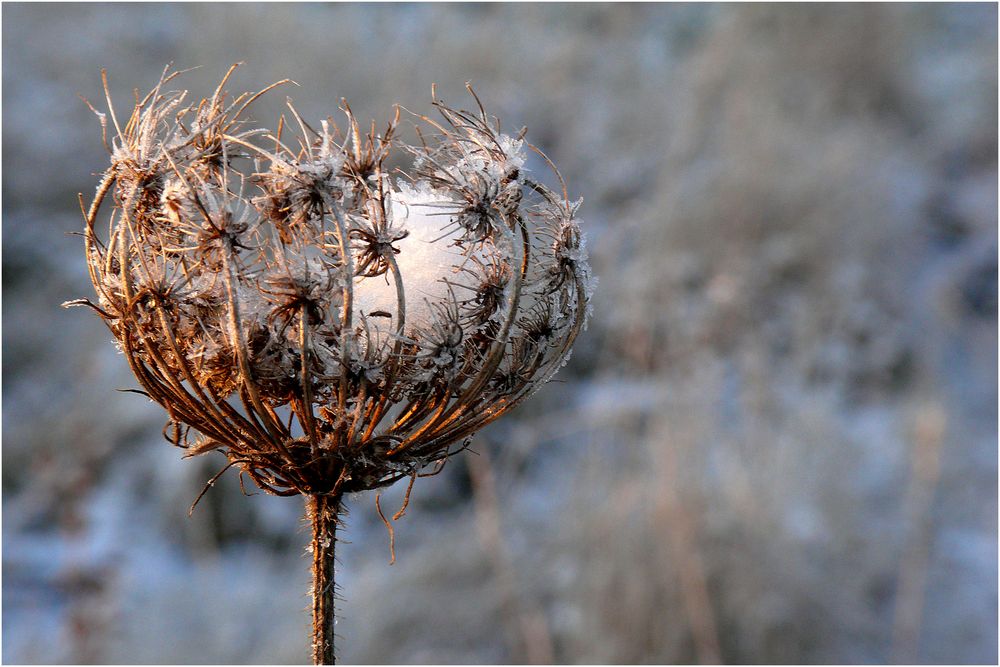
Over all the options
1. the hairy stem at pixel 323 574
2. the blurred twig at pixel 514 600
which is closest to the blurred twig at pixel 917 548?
the blurred twig at pixel 514 600

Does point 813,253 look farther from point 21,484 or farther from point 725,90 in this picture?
point 21,484

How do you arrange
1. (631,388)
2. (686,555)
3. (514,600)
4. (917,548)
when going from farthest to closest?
(631,388) → (917,548) → (514,600) → (686,555)

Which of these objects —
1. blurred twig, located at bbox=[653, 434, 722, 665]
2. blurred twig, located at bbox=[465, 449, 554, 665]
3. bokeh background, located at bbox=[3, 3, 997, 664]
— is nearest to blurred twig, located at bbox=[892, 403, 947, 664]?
bokeh background, located at bbox=[3, 3, 997, 664]

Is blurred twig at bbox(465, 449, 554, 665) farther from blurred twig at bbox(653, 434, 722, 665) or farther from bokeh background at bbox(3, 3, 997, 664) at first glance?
blurred twig at bbox(653, 434, 722, 665)

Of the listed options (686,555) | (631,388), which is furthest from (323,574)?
(631,388)

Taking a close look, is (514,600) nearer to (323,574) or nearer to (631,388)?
(631,388)

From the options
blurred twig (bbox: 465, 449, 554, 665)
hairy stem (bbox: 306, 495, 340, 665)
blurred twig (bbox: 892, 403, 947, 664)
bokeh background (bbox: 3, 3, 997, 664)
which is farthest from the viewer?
bokeh background (bbox: 3, 3, 997, 664)

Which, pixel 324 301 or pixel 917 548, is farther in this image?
pixel 917 548
